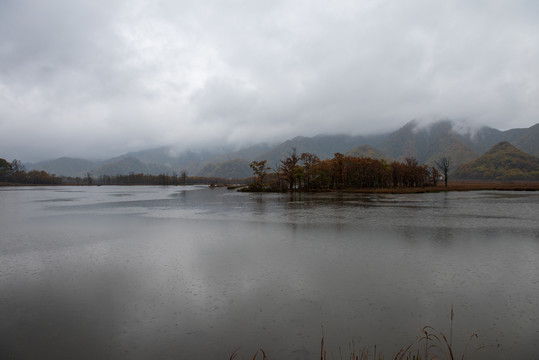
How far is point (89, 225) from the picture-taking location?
24938mm

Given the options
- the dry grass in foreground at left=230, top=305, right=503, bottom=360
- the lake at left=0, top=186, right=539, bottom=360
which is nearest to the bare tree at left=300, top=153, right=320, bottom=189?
the lake at left=0, top=186, right=539, bottom=360

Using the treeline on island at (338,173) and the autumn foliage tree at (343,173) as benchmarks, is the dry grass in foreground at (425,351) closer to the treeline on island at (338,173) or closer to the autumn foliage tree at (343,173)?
the autumn foliage tree at (343,173)

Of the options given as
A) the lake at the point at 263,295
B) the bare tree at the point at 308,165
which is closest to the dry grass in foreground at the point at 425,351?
the lake at the point at 263,295

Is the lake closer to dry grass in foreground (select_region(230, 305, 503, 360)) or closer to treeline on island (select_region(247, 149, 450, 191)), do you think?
dry grass in foreground (select_region(230, 305, 503, 360))

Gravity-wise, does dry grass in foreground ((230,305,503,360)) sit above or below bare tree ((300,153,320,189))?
below

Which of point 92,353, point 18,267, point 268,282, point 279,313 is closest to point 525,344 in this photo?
point 279,313

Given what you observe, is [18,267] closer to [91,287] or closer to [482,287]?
[91,287]

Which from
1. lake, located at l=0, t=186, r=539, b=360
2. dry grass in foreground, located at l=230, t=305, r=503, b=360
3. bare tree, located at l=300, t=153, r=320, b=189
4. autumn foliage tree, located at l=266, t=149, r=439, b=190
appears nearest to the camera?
dry grass in foreground, located at l=230, t=305, r=503, b=360

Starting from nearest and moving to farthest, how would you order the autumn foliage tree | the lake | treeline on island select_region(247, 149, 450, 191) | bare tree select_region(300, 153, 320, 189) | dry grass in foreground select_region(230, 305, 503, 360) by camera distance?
dry grass in foreground select_region(230, 305, 503, 360) → the lake → the autumn foliage tree → treeline on island select_region(247, 149, 450, 191) → bare tree select_region(300, 153, 320, 189)

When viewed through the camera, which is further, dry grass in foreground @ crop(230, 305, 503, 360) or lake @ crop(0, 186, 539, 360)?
lake @ crop(0, 186, 539, 360)

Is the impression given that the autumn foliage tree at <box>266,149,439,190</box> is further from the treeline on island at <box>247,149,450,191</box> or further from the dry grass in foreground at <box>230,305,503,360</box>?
the dry grass in foreground at <box>230,305,503,360</box>

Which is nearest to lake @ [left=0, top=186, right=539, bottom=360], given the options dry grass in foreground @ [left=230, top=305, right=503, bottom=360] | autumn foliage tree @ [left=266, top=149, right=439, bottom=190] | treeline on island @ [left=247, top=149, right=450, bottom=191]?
dry grass in foreground @ [left=230, top=305, right=503, bottom=360]

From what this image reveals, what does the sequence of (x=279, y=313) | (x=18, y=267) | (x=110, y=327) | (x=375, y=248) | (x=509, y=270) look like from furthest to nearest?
(x=375, y=248)
(x=18, y=267)
(x=509, y=270)
(x=279, y=313)
(x=110, y=327)

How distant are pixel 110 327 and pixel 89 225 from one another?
21.0 m
